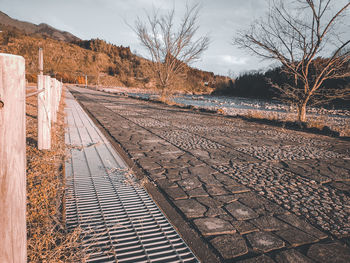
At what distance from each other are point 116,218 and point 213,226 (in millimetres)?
908

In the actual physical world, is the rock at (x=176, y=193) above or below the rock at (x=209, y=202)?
below

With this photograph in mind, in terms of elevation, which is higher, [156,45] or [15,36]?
[15,36]

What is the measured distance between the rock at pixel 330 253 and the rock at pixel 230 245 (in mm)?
507

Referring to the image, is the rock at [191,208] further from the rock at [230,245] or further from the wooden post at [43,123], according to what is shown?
the wooden post at [43,123]

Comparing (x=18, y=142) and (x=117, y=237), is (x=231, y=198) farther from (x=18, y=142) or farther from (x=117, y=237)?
(x=18, y=142)

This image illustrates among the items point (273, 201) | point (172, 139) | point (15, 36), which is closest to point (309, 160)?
point (273, 201)

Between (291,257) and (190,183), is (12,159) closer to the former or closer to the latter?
(291,257)

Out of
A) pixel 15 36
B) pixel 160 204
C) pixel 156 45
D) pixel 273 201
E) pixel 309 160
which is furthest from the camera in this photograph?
pixel 15 36

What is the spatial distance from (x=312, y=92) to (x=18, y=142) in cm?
973

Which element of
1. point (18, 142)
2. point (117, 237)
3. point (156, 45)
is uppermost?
point (156, 45)

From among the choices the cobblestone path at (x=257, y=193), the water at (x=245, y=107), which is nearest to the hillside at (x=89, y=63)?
the water at (x=245, y=107)

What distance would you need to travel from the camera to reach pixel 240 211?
2.31 m

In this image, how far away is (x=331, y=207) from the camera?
2469mm

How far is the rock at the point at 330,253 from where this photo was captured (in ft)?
5.52
